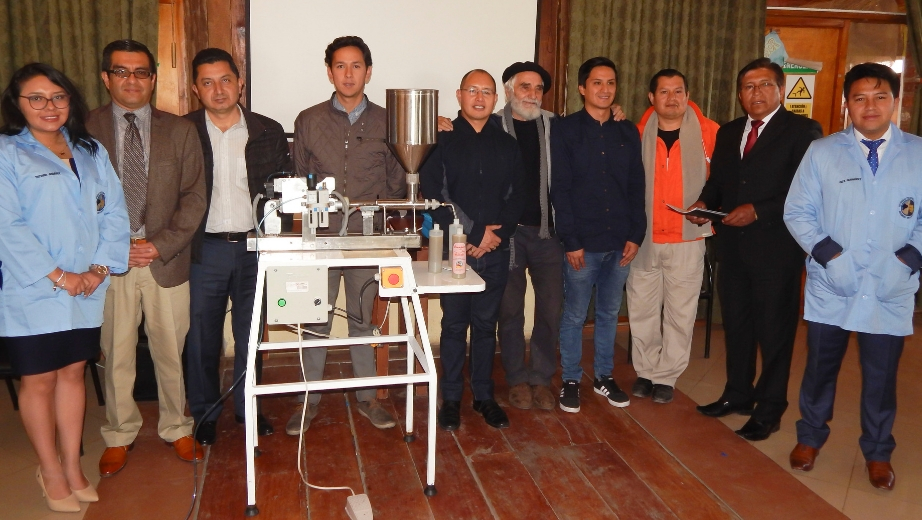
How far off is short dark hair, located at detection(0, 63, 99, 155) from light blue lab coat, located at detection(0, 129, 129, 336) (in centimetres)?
3

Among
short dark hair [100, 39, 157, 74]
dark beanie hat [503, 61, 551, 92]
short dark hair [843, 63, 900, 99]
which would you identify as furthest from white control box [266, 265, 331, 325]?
short dark hair [843, 63, 900, 99]

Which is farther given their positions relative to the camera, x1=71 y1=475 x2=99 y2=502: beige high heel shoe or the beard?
the beard

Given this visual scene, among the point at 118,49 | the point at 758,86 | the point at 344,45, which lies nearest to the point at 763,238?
the point at 758,86

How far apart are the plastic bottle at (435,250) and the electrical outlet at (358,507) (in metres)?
0.88

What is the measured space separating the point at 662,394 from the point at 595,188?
1.12m

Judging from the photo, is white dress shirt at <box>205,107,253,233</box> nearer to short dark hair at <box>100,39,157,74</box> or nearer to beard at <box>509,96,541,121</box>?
short dark hair at <box>100,39,157,74</box>

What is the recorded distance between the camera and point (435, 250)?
9.23ft

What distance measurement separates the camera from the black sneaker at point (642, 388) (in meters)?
3.68

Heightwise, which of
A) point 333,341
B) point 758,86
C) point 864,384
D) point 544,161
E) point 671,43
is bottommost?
point 864,384

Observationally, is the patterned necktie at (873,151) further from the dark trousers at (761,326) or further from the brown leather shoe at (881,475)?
the brown leather shoe at (881,475)

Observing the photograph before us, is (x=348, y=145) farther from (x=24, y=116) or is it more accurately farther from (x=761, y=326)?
(x=761, y=326)

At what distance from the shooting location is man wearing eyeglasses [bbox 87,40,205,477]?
9.15ft

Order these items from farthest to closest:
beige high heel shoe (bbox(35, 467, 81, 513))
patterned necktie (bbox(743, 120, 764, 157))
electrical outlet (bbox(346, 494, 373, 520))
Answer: patterned necktie (bbox(743, 120, 764, 157))
beige high heel shoe (bbox(35, 467, 81, 513))
electrical outlet (bbox(346, 494, 373, 520))

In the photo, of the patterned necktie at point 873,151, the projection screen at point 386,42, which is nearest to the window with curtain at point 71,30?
the projection screen at point 386,42
